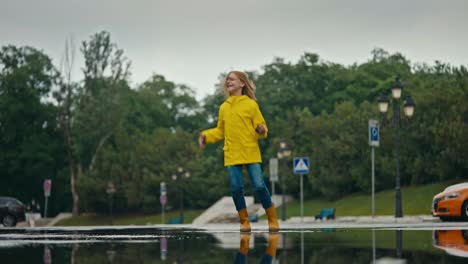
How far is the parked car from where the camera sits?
21.0 meters

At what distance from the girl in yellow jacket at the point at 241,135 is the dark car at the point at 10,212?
97.4 feet

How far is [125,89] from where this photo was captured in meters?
97.8

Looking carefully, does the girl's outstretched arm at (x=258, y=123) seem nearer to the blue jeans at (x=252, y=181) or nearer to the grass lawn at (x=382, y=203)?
the blue jeans at (x=252, y=181)

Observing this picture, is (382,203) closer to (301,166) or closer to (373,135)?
(301,166)

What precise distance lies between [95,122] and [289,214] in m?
26.8

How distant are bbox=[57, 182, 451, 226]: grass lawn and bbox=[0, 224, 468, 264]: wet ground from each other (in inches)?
1682

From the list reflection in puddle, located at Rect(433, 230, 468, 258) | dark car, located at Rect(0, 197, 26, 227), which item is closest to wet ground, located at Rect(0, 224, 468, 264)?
reflection in puddle, located at Rect(433, 230, 468, 258)

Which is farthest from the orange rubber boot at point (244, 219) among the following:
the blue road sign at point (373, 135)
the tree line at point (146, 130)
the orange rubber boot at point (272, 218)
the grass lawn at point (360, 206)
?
the tree line at point (146, 130)

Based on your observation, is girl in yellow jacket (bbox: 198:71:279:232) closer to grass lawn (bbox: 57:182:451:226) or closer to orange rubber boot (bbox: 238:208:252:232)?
orange rubber boot (bbox: 238:208:252:232)

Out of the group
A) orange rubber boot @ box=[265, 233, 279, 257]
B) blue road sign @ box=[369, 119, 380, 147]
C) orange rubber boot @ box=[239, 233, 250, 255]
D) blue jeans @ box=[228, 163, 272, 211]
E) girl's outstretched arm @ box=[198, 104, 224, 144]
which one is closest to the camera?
orange rubber boot @ box=[265, 233, 279, 257]

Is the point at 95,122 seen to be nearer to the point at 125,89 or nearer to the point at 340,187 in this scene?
the point at 125,89

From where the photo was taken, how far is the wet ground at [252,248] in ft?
24.9

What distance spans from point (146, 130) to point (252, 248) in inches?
3920

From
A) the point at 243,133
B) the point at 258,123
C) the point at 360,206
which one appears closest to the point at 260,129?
the point at 258,123
